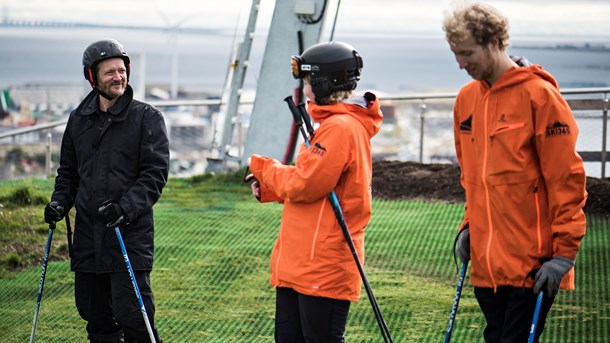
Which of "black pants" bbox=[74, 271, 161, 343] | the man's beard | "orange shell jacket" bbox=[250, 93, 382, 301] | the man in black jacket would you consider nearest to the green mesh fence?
"black pants" bbox=[74, 271, 161, 343]

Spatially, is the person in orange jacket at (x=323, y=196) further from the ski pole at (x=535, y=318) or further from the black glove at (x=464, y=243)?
the ski pole at (x=535, y=318)

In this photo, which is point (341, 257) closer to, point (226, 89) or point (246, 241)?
point (246, 241)

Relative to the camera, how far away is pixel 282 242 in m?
4.26

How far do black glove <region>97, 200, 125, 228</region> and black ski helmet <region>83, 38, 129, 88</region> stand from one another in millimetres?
636

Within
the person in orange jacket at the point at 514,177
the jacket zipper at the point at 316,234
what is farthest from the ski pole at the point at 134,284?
the person in orange jacket at the point at 514,177

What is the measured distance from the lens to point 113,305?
4.93 meters

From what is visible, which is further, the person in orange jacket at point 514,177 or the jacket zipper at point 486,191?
the jacket zipper at point 486,191

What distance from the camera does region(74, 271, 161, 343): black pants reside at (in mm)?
4922

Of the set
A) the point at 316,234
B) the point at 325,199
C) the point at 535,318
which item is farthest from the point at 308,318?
the point at 535,318

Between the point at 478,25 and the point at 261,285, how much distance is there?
4377 millimetres

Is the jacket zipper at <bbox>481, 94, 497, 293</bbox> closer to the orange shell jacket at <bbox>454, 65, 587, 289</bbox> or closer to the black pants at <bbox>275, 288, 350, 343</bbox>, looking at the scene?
the orange shell jacket at <bbox>454, 65, 587, 289</bbox>

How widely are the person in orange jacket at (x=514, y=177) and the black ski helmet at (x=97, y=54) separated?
1923 mm

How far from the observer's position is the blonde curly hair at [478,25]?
3604 millimetres

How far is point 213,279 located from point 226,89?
19.5 ft
